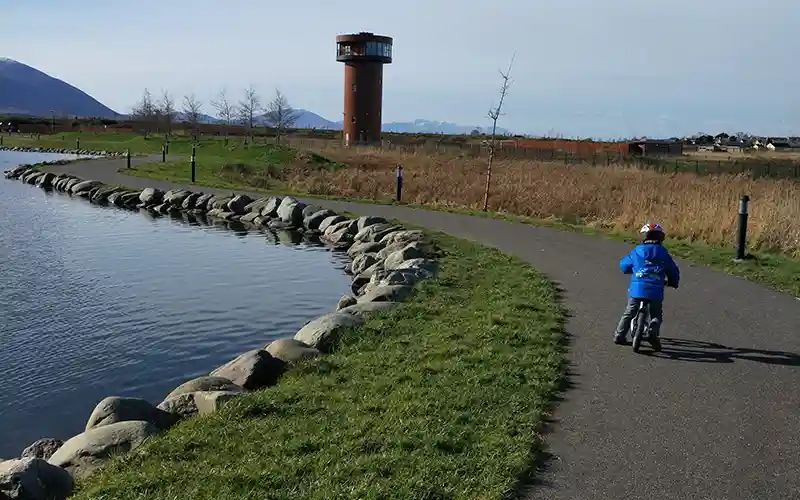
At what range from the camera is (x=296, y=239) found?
2122 centimetres

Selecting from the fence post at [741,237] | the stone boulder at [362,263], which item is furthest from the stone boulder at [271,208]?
the fence post at [741,237]

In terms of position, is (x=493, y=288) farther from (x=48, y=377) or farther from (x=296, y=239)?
(x=296, y=239)

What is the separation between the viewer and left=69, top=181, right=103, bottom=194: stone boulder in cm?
3139

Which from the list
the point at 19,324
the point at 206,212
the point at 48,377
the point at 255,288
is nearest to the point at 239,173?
the point at 206,212

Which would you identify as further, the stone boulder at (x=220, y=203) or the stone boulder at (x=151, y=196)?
the stone boulder at (x=151, y=196)

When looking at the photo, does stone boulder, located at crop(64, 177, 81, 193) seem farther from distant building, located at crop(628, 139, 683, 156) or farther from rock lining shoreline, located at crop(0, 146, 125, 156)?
distant building, located at crop(628, 139, 683, 156)

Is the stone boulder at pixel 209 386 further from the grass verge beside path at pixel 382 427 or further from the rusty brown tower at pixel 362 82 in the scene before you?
the rusty brown tower at pixel 362 82

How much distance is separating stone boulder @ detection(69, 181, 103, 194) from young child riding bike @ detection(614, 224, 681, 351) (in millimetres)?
26797

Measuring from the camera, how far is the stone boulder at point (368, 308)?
10162mm

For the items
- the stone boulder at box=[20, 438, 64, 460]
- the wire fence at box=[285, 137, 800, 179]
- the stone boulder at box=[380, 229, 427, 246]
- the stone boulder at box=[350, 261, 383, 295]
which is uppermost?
the wire fence at box=[285, 137, 800, 179]

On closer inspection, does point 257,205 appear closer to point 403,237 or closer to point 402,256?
point 403,237

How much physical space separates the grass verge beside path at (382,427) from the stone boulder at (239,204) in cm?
1671

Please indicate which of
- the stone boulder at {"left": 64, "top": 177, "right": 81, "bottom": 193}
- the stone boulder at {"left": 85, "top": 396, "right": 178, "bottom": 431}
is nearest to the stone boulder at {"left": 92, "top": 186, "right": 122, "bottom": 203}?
the stone boulder at {"left": 64, "top": 177, "right": 81, "bottom": 193}

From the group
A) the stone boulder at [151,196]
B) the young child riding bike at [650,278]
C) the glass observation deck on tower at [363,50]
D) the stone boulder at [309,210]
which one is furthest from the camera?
the glass observation deck on tower at [363,50]
